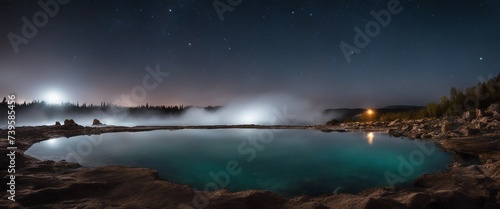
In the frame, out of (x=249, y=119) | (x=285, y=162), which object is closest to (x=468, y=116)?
(x=285, y=162)

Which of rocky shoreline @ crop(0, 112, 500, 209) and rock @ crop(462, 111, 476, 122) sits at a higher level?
rock @ crop(462, 111, 476, 122)

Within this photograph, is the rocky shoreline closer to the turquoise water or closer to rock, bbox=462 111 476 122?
the turquoise water

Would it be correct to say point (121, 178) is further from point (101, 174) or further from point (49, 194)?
point (49, 194)

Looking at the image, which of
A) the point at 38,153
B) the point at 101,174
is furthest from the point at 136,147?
the point at 101,174

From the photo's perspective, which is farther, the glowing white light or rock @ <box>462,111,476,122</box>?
the glowing white light

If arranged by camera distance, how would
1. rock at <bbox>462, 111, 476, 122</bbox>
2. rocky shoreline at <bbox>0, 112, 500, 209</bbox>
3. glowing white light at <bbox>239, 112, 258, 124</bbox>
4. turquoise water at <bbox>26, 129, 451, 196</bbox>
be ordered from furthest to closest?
glowing white light at <bbox>239, 112, 258, 124</bbox> → rock at <bbox>462, 111, 476, 122</bbox> → turquoise water at <bbox>26, 129, 451, 196</bbox> → rocky shoreline at <bbox>0, 112, 500, 209</bbox>

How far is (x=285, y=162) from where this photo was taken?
1507cm

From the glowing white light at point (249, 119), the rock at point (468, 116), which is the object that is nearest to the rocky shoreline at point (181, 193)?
the rock at point (468, 116)

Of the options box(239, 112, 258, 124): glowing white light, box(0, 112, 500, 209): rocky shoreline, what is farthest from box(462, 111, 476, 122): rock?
box(239, 112, 258, 124): glowing white light

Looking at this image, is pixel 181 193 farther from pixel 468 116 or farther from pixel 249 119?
pixel 249 119

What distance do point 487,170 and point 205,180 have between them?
10.8 metres

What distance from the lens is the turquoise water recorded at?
10836 millimetres

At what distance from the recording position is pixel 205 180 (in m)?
11.3

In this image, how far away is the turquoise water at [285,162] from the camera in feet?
35.6
